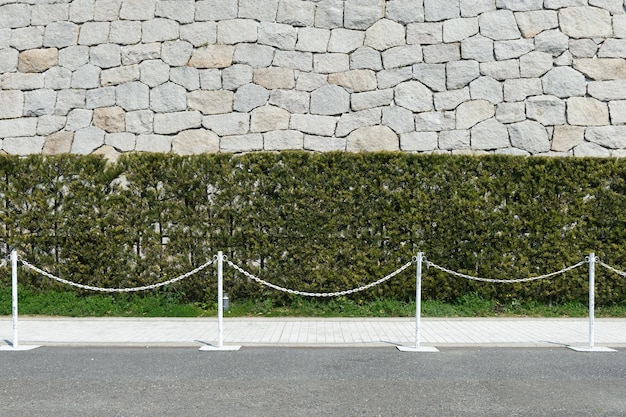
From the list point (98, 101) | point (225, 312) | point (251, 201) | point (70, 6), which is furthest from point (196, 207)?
point (70, 6)

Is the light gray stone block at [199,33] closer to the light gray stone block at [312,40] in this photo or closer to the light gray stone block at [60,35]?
the light gray stone block at [312,40]

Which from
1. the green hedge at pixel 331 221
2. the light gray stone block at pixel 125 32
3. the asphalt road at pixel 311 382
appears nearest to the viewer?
the asphalt road at pixel 311 382

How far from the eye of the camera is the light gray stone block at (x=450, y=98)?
11.0 meters

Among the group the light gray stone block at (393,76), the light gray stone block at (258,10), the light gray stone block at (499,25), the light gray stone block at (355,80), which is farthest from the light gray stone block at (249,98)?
the light gray stone block at (499,25)

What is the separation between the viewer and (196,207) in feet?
31.5

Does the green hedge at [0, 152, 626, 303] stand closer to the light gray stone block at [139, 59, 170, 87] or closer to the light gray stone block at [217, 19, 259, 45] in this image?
the light gray stone block at [139, 59, 170, 87]

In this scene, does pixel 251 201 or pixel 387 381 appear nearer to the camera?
pixel 387 381

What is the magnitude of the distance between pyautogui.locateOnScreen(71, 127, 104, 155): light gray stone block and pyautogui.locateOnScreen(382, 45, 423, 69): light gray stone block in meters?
6.20

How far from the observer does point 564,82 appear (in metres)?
11.0

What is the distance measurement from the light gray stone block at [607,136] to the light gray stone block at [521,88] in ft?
4.27

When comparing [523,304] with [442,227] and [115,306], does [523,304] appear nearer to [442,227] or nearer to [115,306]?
[442,227]

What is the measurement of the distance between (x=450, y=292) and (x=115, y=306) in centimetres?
597

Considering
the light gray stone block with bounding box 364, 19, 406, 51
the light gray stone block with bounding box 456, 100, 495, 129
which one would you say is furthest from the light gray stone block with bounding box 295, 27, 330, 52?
the light gray stone block with bounding box 456, 100, 495, 129

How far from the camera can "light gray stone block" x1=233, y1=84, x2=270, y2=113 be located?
11164 millimetres
